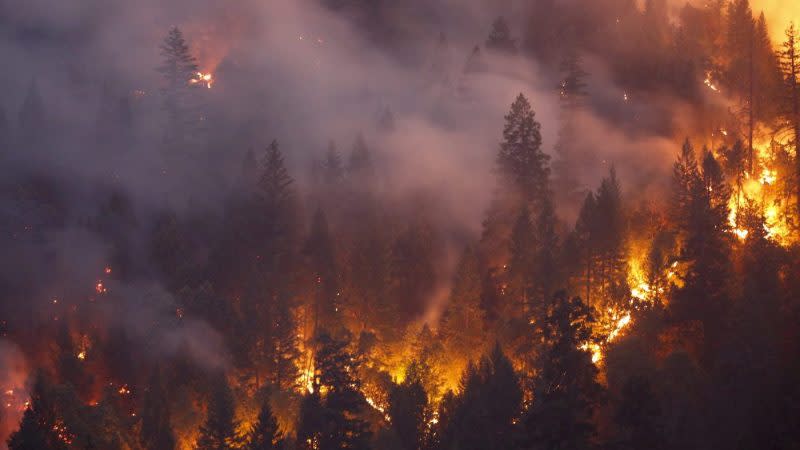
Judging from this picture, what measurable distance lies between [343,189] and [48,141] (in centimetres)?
4703

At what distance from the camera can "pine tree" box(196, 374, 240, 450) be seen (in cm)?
5738

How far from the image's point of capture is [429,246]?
255 ft

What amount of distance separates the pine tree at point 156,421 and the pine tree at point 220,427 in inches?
108

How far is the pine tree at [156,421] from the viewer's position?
60.9 m

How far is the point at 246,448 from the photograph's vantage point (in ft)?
189

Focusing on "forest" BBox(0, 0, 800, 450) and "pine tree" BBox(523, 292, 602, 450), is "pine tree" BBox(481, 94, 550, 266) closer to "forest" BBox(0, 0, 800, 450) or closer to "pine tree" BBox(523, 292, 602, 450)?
"forest" BBox(0, 0, 800, 450)

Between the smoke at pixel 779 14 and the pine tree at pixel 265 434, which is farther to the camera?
the smoke at pixel 779 14

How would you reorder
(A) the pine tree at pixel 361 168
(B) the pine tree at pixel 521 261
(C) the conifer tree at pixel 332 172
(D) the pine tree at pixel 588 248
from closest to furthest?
1. (D) the pine tree at pixel 588 248
2. (B) the pine tree at pixel 521 261
3. (A) the pine tree at pixel 361 168
4. (C) the conifer tree at pixel 332 172

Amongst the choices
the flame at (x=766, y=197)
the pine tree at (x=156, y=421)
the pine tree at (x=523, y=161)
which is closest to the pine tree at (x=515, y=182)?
the pine tree at (x=523, y=161)

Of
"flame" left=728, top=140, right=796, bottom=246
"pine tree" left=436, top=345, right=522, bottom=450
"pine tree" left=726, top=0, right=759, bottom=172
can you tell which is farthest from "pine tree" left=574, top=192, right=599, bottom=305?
"pine tree" left=726, top=0, right=759, bottom=172

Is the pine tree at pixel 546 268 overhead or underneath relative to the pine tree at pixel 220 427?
overhead

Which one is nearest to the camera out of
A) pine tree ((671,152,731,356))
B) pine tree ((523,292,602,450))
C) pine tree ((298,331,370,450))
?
pine tree ((523,292,602,450))

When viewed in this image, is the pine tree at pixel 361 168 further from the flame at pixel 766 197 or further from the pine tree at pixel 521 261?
the flame at pixel 766 197

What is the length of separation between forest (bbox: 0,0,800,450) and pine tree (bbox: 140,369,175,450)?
213mm
